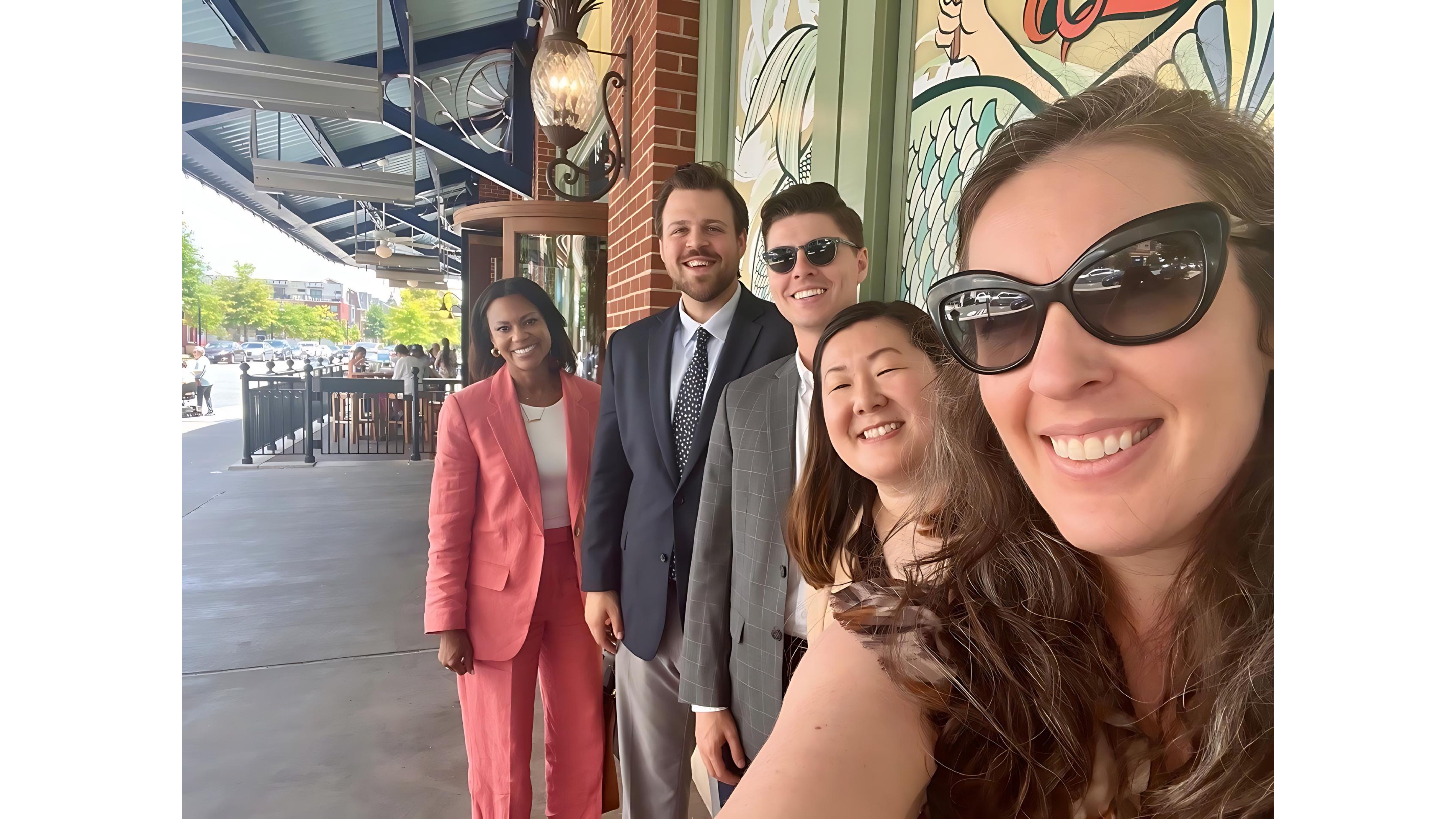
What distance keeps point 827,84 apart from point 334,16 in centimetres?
513

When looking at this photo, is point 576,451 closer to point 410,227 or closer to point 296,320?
point 410,227

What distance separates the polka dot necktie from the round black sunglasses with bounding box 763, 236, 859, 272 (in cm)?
48

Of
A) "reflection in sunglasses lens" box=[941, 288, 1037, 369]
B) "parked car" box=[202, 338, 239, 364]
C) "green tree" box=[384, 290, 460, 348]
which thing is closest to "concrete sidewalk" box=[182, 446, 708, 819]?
"reflection in sunglasses lens" box=[941, 288, 1037, 369]

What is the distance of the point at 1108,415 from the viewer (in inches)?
22.6

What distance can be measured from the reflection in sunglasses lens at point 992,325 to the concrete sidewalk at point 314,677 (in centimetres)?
267

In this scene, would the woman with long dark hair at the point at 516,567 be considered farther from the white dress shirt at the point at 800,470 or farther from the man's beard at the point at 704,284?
the white dress shirt at the point at 800,470

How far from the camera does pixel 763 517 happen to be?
5.10ft

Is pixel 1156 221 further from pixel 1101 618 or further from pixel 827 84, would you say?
pixel 827 84

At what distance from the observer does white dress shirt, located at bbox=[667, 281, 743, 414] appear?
2.04 m

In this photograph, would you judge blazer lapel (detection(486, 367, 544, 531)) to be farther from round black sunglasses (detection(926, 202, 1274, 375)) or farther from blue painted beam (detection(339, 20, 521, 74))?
blue painted beam (detection(339, 20, 521, 74))

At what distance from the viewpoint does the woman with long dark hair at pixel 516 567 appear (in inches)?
91.3
